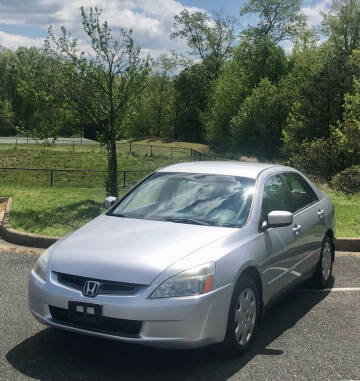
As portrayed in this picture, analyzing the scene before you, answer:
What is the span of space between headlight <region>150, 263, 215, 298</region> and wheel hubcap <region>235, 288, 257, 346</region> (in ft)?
1.61

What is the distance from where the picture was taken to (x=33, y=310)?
192 inches

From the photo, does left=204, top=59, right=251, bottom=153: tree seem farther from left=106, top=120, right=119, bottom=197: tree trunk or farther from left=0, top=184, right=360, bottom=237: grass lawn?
left=0, top=184, right=360, bottom=237: grass lawn

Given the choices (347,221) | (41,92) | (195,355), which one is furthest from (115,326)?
(41,92)

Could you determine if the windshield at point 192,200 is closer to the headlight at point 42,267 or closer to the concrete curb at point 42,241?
the headlight at point 42,267

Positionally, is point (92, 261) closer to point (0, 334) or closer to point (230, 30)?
point (0, 334)

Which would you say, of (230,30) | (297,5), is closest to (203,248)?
(297,5)

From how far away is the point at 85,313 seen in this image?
4.46 metres

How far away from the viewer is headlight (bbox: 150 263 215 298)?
436 cm

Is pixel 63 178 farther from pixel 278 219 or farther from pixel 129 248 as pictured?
pixel 129 248

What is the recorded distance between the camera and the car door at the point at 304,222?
20.5 feet

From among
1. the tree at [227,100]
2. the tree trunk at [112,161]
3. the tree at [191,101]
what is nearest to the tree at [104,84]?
the tree trunk at [112,161]

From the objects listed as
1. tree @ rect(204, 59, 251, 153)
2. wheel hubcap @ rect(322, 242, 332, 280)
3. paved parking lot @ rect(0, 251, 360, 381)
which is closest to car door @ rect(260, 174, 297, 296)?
paved parking lot @ rect(0, 251, 360, 381)

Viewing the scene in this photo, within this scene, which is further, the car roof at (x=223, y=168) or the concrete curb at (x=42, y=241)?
the concrete curb at (x=42, y=241)

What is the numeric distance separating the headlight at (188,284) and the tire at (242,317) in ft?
1.19
